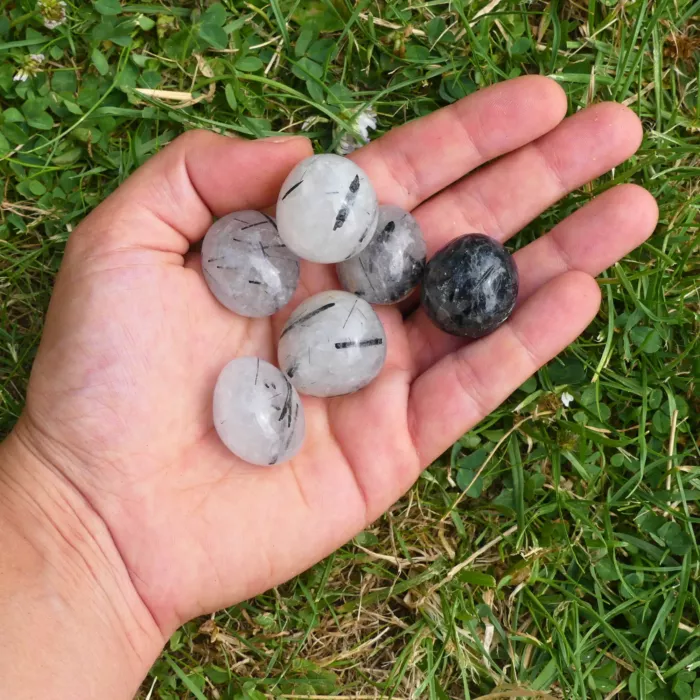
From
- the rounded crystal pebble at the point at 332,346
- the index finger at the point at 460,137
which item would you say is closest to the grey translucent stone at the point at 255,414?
the rounded crystal pebble at the point at 332,346

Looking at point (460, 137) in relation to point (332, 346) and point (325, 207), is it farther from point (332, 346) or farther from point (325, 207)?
point (332, 346)

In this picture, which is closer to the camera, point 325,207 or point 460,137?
point 325,207

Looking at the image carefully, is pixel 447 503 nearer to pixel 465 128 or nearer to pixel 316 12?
pixel 465 128

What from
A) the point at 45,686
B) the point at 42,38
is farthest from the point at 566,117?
the point at 45,686

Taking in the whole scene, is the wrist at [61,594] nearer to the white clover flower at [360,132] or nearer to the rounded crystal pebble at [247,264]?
the rounded crystal pebble at [247,264]

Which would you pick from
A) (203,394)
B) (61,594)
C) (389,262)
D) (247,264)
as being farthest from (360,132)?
(61,594)

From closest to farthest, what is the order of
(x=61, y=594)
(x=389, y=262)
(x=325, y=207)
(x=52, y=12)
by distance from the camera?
(x=61, y=594), (x=325, y=207), (x=389, y=262), (x=52, y=12)
